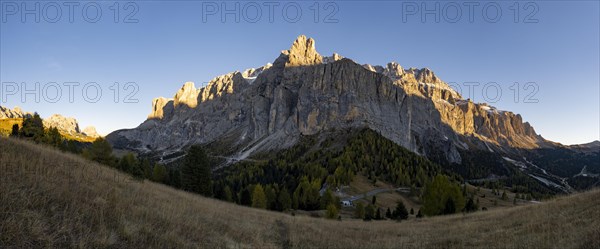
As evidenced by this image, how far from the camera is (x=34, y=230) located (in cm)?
631

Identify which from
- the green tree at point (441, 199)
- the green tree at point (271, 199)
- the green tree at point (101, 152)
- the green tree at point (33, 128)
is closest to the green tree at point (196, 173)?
the green tree at point (101, 152)

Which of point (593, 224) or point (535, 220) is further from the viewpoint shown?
point (535, 220)

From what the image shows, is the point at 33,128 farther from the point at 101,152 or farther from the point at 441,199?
the point at 441,199

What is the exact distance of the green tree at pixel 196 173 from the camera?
57759mm

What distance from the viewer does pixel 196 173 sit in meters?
58.8

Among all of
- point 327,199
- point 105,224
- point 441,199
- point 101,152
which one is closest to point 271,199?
point 327,199

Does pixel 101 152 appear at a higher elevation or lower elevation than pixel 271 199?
higher

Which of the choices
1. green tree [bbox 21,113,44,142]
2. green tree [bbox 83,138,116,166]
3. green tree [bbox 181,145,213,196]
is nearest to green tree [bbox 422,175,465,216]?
green tree [bbox 181,145,213,196]

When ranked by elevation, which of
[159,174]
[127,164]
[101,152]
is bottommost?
[159,174]

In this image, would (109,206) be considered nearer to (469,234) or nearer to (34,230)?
(34,230)

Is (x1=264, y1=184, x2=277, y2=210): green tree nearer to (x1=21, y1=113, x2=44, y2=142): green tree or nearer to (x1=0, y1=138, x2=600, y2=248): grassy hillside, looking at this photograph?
(x1=21, y1=113, x2=44, y2=142): green tree

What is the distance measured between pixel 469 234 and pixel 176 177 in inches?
2282

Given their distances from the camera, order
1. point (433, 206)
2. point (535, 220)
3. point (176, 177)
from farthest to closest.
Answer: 1. point (176, 177)
2. point (433, 206)
3. point (535, 220)

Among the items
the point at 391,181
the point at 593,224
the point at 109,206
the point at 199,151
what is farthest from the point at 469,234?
the point at 391,181
